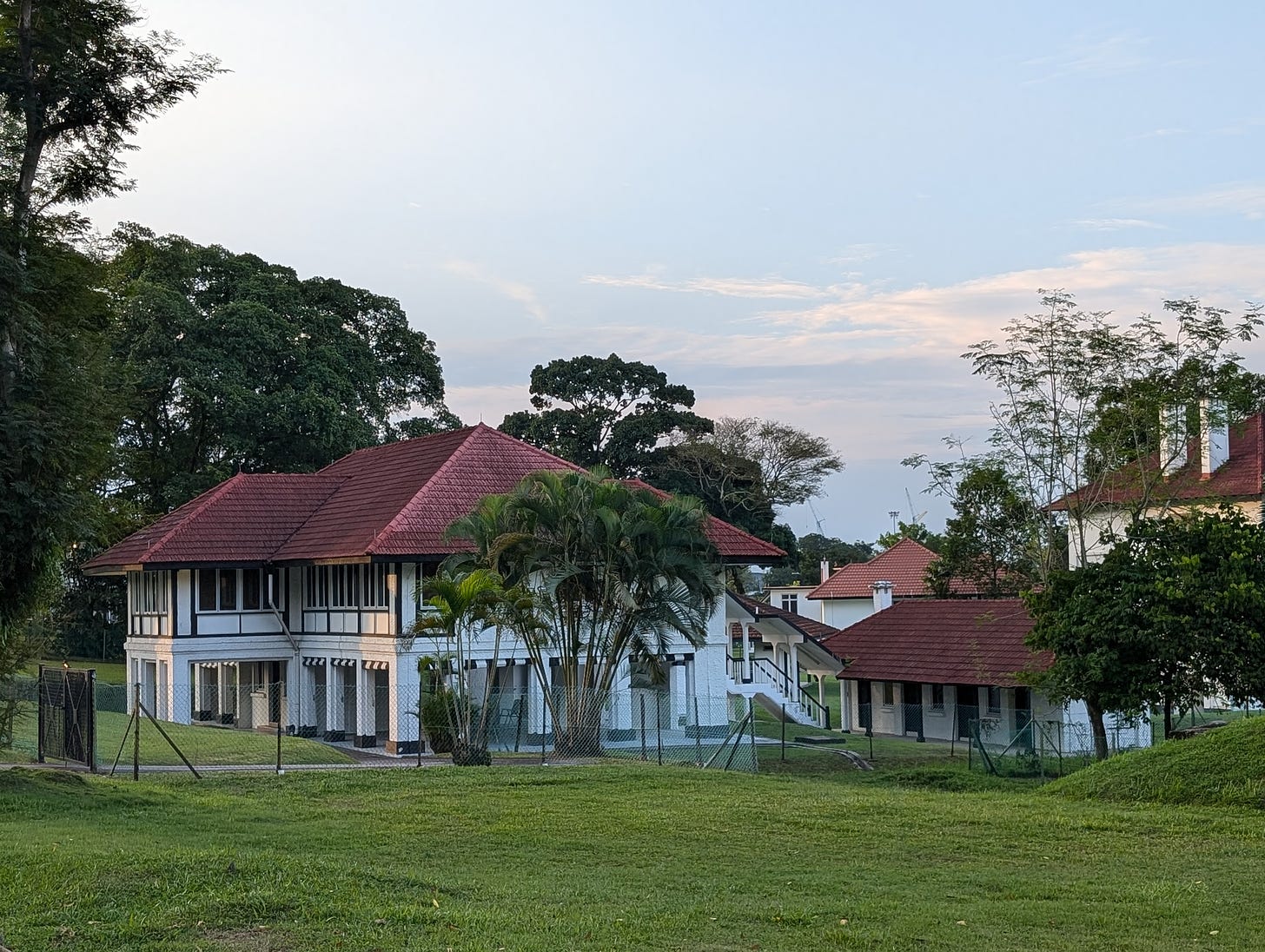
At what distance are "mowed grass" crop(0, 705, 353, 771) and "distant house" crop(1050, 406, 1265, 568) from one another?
16.4 m

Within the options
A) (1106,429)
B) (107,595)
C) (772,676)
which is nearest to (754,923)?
(1106,429)

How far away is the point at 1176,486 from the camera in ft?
109

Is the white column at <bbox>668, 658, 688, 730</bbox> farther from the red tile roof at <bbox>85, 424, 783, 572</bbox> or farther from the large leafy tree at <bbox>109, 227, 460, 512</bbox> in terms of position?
the large leafy tree at <bbox>109, 227, 460, 512</bbox>

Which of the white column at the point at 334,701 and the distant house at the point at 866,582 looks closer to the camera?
the white column at the point at 334,701

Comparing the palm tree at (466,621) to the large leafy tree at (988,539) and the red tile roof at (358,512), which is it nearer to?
the red tile roof at (358,512)

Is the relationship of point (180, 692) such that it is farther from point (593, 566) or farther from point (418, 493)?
point (593, 566)

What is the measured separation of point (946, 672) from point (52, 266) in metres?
26.9

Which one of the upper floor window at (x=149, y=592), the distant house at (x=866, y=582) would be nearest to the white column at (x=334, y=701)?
the upper floor window at (x=149, y=592)

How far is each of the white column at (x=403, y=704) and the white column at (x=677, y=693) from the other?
649 cm

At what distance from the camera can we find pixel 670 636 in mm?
37281

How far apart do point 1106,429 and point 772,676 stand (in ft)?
56.3

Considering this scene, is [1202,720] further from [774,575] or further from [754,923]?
[774,575]

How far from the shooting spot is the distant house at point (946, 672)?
36.7 m

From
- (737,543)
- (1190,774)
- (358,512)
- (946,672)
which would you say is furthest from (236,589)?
(1190,774)
